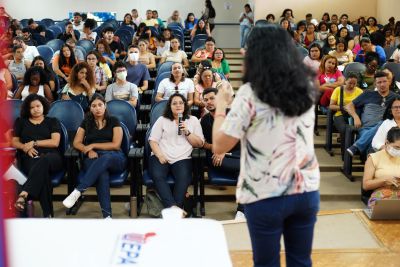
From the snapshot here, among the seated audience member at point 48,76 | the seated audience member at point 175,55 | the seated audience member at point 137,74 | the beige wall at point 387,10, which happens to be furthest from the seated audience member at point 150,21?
the seated audience member at point 48,76

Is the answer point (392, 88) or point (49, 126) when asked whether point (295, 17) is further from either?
point (49, 126)

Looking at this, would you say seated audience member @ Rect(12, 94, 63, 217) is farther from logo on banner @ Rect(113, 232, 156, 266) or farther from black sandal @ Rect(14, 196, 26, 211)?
logo on banner @ Rect(113, 232, 156, 266)

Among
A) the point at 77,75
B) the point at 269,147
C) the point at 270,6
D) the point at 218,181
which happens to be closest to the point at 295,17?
the point at 270,6

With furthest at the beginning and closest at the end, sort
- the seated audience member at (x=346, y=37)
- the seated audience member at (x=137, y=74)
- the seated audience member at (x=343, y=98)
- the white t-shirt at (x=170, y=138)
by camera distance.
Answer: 1. the seated audience member at (x=346, y=37)
2. the seated audience member at (x=137, y=74)
3. the seated audience member at (x=343, y=98)
4. the white t-shirt at (x=170, y=138)

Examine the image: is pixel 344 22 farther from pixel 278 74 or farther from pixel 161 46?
pixel 278 74

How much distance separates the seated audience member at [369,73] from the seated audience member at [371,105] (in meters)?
0.71

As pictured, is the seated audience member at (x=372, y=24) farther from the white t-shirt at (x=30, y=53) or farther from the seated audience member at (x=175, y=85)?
the white t-shirt at (x=30, y=53)

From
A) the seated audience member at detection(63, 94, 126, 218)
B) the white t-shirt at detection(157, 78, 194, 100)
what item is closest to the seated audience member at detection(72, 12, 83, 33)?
the white t-shirt at detection(157, 78, 194, 100)

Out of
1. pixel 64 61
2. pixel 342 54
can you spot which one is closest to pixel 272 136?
pixel 64 61

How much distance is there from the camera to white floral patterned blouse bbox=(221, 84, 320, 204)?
5.27 feet

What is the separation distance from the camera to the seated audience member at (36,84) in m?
5.52

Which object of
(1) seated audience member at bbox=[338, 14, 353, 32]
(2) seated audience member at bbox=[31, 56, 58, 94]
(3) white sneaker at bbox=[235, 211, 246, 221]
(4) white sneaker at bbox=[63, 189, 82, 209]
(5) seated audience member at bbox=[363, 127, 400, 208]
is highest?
(1) seated audience member at bbox=[338, 14, 353, 32]

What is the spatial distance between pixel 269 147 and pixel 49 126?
2991 millimetres

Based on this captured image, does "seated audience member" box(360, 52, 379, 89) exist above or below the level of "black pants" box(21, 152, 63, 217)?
above
